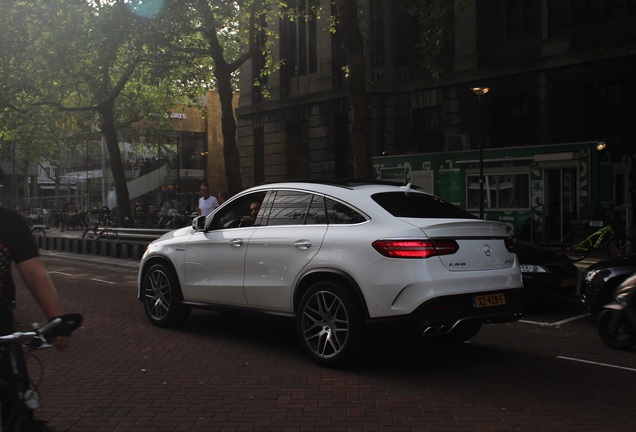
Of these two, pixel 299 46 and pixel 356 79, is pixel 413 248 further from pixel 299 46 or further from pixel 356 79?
pixel 299 46

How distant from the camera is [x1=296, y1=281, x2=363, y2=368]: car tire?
580 centimetres

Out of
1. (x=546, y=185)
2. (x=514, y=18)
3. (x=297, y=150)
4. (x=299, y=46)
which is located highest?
(x=299, y=46)

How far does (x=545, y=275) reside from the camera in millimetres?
9438

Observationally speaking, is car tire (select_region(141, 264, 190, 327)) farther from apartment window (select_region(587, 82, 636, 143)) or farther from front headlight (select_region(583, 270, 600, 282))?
apartment window (select_region(587, 82, 636, 143))

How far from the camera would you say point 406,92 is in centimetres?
2941

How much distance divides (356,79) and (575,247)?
7.19 metres

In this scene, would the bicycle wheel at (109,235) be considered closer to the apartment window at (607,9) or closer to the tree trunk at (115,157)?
the tree trunk at (115,157)

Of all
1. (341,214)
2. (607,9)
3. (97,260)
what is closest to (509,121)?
(607,9)

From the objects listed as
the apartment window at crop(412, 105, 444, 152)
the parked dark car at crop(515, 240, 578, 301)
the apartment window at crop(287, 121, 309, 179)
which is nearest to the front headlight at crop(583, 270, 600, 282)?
the parked dark car at crop(515, 240, 578, 301)

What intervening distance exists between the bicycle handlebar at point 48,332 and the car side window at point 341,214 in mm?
3549

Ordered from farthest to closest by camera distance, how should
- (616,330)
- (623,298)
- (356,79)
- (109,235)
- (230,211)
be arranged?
(109,235)
(356,79)
(230,211)
(616,330)
(623,298)

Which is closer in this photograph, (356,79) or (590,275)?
(590,275)

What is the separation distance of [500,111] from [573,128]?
3.52 metres

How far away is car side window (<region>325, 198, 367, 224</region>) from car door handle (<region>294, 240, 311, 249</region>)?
30 centimetres
